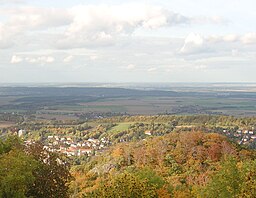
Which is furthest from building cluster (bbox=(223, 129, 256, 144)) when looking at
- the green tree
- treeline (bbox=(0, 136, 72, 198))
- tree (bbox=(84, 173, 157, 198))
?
treeline (bbox=(0, 136, 72, 198))

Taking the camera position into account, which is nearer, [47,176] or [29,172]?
[29,172]

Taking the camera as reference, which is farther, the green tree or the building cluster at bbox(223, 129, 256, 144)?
the building cluster at bbox(223, 129, 256, 144)

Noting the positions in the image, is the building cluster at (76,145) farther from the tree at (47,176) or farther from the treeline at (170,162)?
the tree at (47,176)

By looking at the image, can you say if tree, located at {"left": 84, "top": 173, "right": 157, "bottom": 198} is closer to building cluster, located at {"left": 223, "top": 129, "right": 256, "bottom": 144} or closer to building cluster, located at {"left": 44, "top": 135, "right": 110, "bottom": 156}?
building cluster, located at {"left": 44, "top": 135, "right": 110, "bottom": 156}

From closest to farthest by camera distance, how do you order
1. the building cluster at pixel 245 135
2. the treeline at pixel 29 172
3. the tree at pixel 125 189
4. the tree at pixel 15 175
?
the tree at pixel 15 175 → the treeline at pixel 29 172 → the tree at pixel 125 189 → the building cluster at pixel 245 135

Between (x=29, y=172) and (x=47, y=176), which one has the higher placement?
(x=29, y=172)

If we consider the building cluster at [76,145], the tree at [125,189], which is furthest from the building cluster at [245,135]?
the tree at [125,189]

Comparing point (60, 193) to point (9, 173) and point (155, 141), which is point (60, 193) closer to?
point (9, 173)

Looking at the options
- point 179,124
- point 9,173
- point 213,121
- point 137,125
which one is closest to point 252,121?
point 213,121

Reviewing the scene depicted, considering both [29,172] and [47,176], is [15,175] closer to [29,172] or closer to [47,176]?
[29,172]

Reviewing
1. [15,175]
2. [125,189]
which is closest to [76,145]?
[125,189]

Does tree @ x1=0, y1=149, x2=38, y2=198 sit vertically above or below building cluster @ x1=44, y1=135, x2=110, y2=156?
above
